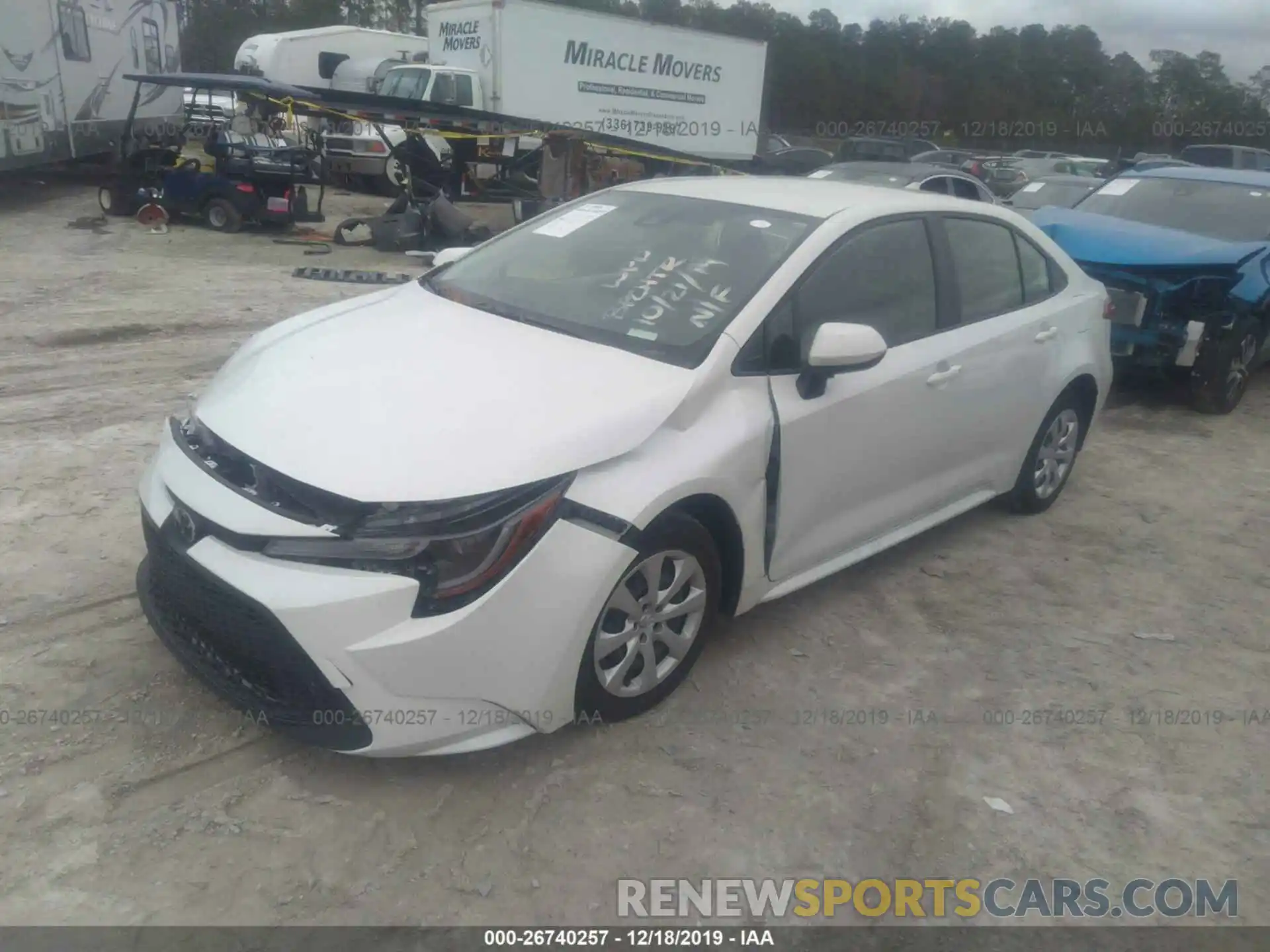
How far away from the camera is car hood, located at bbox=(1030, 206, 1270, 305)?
6914 millimetres

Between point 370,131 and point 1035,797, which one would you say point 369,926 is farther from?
point 370,131

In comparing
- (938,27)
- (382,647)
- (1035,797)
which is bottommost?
(1035,797)

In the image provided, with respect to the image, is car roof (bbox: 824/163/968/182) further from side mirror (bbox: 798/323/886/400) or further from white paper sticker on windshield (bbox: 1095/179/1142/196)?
side mirror (bbox: 798/323/886/400)

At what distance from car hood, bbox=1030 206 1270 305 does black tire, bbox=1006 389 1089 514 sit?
2.17 m

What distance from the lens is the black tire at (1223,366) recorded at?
24.1 feet

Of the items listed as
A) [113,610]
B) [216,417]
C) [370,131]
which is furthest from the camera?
[370,131]

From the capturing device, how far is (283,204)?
42.4ft

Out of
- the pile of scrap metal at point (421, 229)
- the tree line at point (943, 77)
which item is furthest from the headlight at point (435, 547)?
the tree line at point (943, 77)

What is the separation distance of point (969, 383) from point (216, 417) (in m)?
2.87

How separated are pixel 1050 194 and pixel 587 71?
28.7ft

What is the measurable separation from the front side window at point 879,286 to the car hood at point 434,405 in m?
0.72

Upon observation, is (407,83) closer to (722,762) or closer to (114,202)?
(114,202)

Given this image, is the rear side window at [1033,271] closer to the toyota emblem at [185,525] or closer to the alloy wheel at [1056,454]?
the alloy wheel at [1056,454]

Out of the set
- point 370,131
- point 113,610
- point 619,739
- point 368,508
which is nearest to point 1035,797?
point 619,739
